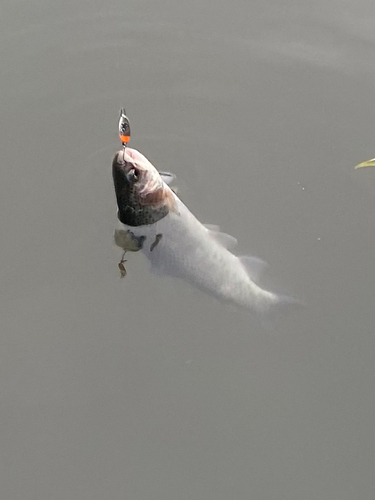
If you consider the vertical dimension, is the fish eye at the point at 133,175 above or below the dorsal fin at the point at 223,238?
above

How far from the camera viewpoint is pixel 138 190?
11.4 feet

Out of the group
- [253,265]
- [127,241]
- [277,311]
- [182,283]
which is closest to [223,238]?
[253,265]

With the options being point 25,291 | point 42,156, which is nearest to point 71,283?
point 25,291

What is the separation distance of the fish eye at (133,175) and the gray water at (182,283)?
75 centimetres

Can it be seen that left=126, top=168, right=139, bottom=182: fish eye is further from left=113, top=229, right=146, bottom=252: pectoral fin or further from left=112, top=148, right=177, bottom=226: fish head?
left=113, top=229, right=146, bottom=252: pectoral fin

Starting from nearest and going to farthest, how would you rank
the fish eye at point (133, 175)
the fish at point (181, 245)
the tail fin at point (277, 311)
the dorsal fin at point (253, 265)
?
the fish eye at point (133, 175) < the fish at point (181, 245) < the tail fin at point (277, 311) < the dorsal fin at point (253, 265)

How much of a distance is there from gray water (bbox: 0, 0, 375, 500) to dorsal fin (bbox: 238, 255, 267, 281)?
0.31 ft

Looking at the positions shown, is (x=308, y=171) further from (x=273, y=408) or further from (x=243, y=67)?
(x=273, y=408)

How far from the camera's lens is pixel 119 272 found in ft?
12.9

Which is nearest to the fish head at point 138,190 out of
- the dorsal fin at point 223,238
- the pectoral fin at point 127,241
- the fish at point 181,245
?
the fish at point 181,245

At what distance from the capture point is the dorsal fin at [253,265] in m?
3.74

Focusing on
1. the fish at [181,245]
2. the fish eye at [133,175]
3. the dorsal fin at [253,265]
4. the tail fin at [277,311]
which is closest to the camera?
the fish eye at [133,175]

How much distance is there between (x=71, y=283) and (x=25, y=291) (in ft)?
1.01

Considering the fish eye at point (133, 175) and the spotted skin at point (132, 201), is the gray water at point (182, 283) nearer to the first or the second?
the spotted skin at point (132, 201)
